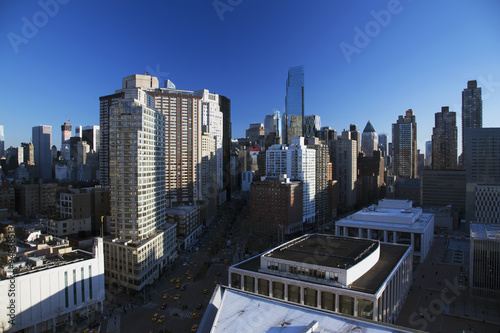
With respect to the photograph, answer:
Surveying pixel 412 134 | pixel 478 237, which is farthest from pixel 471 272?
pixel 412 134

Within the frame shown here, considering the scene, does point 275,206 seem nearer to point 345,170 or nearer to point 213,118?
point 345,170

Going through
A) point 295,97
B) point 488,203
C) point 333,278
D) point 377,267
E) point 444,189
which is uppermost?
point 295,97

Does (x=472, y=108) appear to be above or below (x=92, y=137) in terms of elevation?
above

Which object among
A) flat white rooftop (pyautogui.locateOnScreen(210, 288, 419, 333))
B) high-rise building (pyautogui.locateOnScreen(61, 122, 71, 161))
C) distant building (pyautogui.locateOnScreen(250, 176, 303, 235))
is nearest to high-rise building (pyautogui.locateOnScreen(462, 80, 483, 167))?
distant building (pyautogui.locateOnScreen(250, 176, 303, 235))

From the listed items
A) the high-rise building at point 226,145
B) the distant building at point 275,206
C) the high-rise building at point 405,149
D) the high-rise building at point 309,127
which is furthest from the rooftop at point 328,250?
the high-rise building at point 405,149

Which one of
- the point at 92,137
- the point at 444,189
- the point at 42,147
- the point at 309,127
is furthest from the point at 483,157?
the point at 42,147

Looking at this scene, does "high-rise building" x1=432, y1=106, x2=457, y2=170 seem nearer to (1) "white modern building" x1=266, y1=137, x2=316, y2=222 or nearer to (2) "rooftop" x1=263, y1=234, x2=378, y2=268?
(1) "white modern building" x1=266, y1=137, x2=316, y2=222
